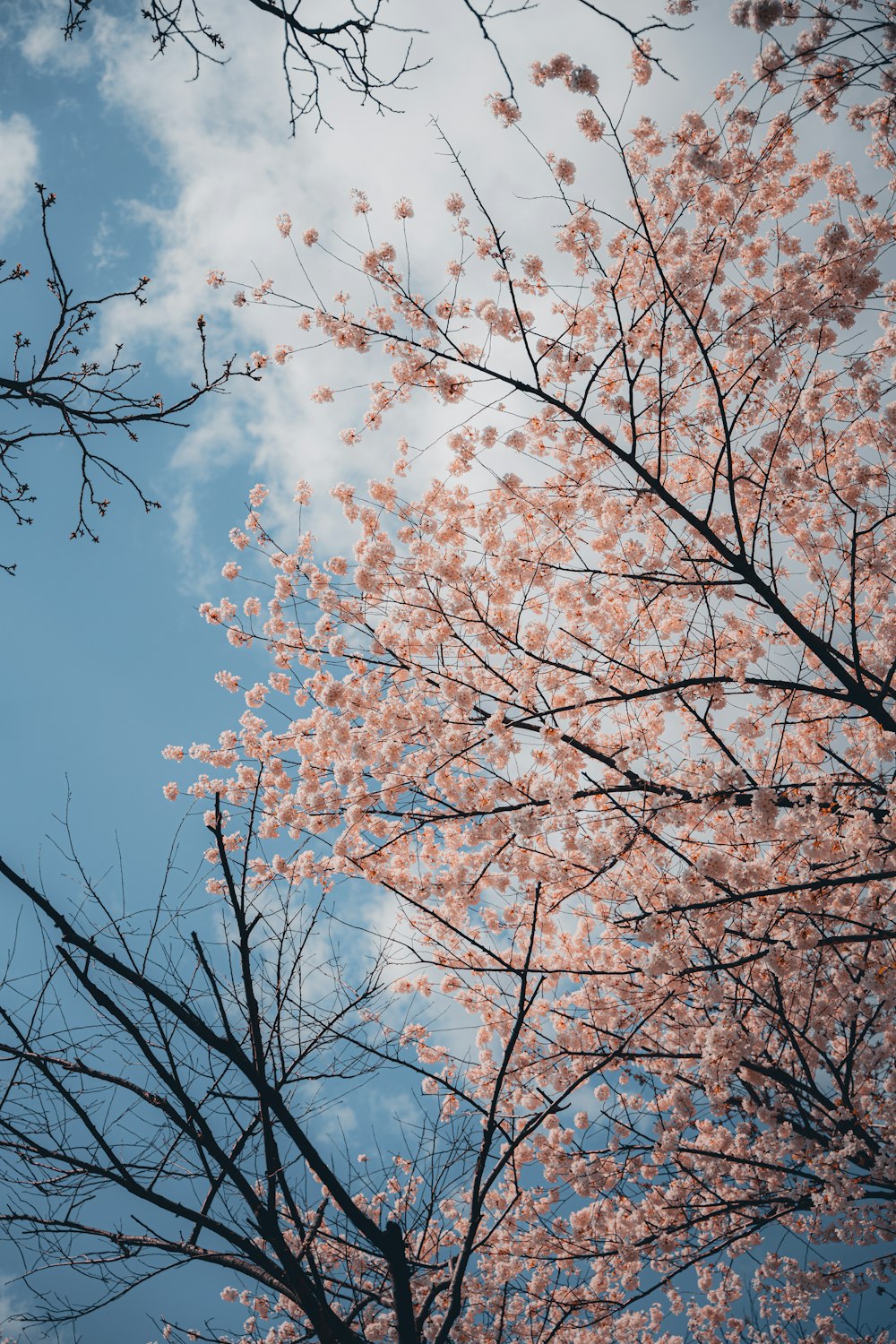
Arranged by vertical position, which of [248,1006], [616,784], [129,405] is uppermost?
[129,405]

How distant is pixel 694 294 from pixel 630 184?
4.08ft

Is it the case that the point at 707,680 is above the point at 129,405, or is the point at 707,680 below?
below

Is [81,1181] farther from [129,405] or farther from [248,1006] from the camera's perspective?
[129,405]

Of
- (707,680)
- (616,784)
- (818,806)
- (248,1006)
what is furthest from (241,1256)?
(707,680)

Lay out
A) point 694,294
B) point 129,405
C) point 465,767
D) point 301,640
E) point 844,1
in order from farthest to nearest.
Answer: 1. point 301,640
2. point 465,767
3. point 694,294
4. point 844,1
5. point 129,405

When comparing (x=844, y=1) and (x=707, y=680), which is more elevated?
(x=844, y=1)

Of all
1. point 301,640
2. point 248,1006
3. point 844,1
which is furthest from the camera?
point 301,640

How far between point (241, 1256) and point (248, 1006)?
1053mm

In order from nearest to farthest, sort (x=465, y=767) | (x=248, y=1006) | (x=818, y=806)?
(x=248, y=1006) < (x=818, y=806) < (x=465, y=767)

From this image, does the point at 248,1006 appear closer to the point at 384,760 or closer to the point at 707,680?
the point at 384,760

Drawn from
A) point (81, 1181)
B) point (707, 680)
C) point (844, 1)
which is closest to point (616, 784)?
point (707, 680)

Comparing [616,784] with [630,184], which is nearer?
[630,184]

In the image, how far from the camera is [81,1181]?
10.5ft

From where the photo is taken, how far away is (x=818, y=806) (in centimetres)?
449
